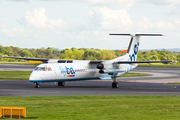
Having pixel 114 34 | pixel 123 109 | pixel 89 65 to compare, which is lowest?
pixel 123 109

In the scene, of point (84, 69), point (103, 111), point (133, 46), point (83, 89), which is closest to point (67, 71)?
point (84, 69)

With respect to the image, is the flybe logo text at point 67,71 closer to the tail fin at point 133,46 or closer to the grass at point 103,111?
the tail fin at point 133,46

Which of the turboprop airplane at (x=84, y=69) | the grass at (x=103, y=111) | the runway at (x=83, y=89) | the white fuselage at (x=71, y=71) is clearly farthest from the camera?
the turboprop airplane at (x=84, y=69)

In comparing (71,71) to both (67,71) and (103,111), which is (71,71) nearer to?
(67,71)

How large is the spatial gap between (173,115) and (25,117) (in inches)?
299

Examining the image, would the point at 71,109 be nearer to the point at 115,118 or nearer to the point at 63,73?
the point at 115,118

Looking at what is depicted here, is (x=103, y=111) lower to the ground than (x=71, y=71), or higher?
lower

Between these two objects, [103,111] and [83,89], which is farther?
[83,89]

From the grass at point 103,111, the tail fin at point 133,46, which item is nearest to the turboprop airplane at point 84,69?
the tail fin at point 133,46

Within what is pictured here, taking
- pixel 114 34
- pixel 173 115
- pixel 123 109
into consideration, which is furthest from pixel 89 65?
pixel 173 115

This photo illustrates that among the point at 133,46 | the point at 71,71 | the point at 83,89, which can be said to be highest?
the point at 133,46

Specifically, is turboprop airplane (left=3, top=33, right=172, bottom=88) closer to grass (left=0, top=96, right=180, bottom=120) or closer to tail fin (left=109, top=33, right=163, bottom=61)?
tail fin (left=109, top=33, right=163, bottom=61)

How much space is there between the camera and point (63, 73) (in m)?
32.9

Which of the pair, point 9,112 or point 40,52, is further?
point 40,52
